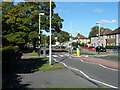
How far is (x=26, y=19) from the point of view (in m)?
33.3

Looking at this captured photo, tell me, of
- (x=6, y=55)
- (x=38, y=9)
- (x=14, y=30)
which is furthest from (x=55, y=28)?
(x=6, y=55)

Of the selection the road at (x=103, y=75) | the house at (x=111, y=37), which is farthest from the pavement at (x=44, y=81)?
the house at (x=111, y=37)

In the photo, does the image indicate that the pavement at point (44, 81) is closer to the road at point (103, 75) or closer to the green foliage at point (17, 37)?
the road at point (103, 75)

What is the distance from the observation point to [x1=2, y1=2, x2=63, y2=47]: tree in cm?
3244

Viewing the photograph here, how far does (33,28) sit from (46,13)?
5.27m

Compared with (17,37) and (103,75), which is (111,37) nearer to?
(17,37)

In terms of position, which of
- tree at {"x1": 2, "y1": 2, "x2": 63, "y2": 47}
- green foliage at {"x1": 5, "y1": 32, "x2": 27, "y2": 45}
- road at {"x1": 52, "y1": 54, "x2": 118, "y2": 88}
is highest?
tree at {"x1": 2, "y1": 2, "x2": 63, "y2": 47}

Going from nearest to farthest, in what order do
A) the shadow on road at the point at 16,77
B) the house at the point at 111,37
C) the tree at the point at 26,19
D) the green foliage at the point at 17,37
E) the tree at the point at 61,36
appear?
1. the shadow on road at the point at 16,77
2. the green foliage at the point at 17,37
3. the tree at the point at 26,19
4. the tree at the point at 61,36
5. the house at the point at 111,37

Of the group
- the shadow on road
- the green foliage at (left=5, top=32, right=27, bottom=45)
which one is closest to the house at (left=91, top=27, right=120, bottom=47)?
the green foliage at (left=5, top=32, right=27, bottom=45)

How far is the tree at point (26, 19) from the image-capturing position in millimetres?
32438

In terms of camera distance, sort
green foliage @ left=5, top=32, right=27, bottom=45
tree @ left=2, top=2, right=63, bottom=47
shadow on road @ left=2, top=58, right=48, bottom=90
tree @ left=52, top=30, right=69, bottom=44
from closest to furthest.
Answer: shadow on road @ left=2, top=58, right=48, bottom=90
green foliage @ left=5, top=32, right=27, bottom=45
tree @ left=2, top=2, right=63, bottom=47
tree @ left=52, top=30, right=69, bottom=44

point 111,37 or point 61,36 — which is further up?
point 111,37

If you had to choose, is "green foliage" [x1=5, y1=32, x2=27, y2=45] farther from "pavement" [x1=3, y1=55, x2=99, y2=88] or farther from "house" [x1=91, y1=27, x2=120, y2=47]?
"house" [x1=91, y1=27, x2=120, y2=47]

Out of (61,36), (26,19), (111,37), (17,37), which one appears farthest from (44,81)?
(111,37)
